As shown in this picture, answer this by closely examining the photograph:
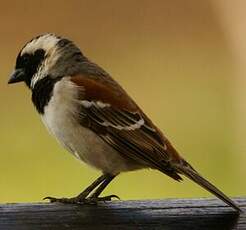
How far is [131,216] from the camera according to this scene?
3.75 metres

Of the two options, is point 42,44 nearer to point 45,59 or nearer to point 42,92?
point 45,59

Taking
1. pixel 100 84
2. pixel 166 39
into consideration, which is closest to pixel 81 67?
pixel 100 84

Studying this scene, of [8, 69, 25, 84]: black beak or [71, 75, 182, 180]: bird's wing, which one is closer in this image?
[71, 75, 182, 180]: bird's wing

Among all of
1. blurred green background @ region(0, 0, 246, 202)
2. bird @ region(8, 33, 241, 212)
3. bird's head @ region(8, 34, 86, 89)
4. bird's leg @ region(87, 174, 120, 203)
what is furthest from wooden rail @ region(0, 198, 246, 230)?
blurred green background @ region(0, 0, 246, 202)

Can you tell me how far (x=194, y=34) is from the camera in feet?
24.0

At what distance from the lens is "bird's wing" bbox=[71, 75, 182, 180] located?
15.0 feet

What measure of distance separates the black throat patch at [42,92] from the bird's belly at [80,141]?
45 mm

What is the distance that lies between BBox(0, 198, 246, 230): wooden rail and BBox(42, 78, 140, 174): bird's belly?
75 centimetres

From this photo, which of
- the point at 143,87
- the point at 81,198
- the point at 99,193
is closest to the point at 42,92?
the point at 99,193

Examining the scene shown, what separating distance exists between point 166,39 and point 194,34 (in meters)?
0.21

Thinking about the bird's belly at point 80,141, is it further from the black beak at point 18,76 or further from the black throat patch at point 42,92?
the black beak at point 18,76

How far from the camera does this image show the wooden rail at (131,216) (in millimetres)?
3674

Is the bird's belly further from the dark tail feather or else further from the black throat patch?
the dark tail feather

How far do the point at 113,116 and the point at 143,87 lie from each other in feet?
7.81
